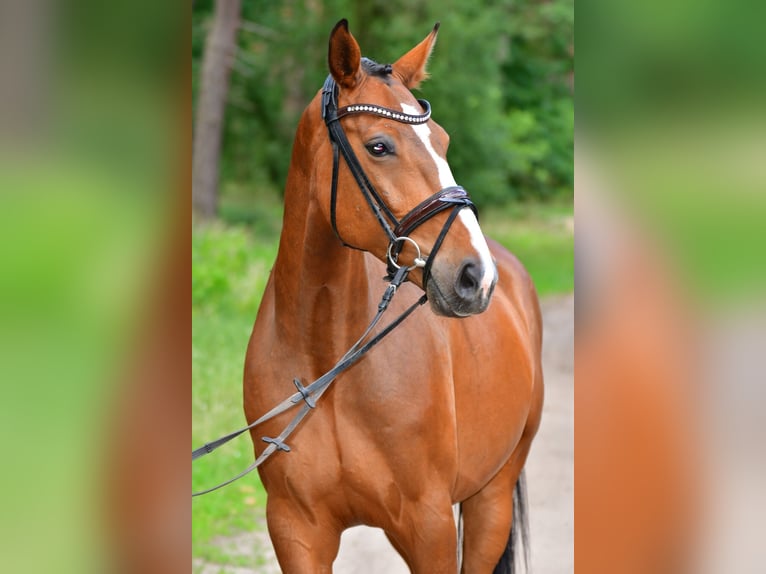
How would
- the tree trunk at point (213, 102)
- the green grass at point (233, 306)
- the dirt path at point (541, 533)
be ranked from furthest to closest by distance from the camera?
the tree trunk at point (213, 102) < the green grass at point (233, 306) < the dirt path at point (541, 533)

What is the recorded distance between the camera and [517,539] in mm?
4039

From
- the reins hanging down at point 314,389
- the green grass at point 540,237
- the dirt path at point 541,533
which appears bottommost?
the dirt path at point 541,533

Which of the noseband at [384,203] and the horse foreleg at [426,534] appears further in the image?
the horse foreleg at [426,534]

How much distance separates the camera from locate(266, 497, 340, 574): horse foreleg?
112 inches

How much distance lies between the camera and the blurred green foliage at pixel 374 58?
1331 cm

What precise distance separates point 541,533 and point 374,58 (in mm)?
8470

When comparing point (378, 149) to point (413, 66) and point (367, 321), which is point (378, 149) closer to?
point (413, 66)

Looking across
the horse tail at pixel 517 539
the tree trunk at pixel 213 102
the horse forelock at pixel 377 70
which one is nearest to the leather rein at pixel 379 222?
the horse forelock at pixel 377 70

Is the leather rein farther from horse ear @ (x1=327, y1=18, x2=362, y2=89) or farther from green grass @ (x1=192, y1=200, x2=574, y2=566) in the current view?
green grass @ (x1=192, y1=200, x2=574, y2=566)

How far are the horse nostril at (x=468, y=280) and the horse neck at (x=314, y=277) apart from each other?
1.73ft

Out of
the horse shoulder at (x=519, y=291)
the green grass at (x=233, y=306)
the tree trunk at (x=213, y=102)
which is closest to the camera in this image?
the horse shoulder at (x=519, y=291)

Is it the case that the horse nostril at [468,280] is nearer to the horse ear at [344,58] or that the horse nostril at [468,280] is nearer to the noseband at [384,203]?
the noseband at [384,203]

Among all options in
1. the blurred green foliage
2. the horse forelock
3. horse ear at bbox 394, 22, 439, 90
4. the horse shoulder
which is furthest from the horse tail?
the blurred green foliage
